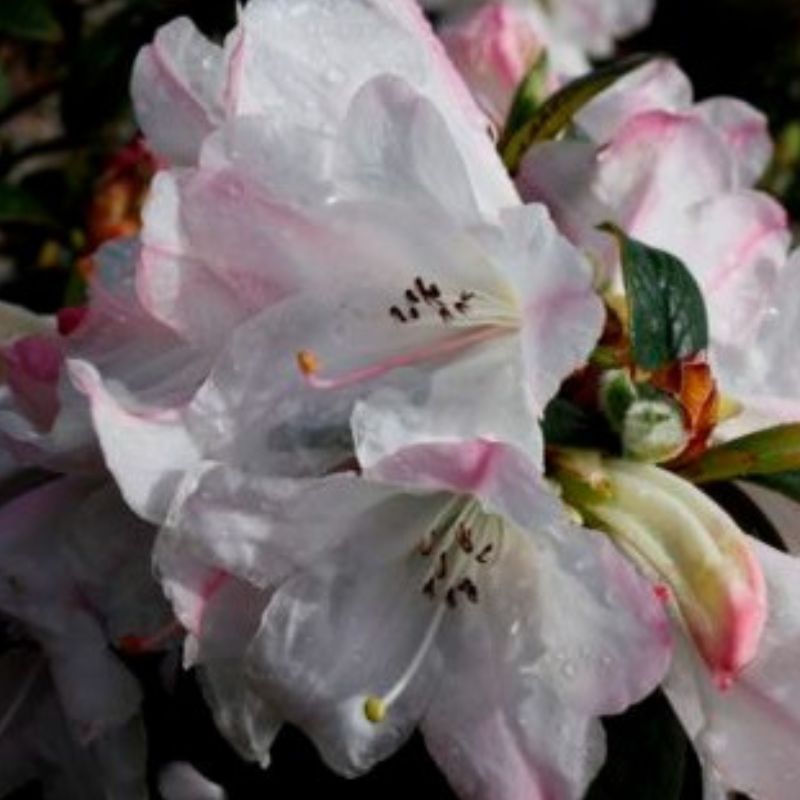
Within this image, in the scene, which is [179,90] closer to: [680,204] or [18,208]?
[680,204]

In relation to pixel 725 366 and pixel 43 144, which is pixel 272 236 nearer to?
pixel 725 366

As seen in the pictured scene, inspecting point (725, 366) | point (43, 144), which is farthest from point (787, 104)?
point (725, 366)

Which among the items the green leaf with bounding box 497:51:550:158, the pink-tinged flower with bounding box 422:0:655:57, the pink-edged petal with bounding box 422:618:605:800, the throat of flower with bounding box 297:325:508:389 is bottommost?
the pink-tinged flower with bounding box 422:0:655:57

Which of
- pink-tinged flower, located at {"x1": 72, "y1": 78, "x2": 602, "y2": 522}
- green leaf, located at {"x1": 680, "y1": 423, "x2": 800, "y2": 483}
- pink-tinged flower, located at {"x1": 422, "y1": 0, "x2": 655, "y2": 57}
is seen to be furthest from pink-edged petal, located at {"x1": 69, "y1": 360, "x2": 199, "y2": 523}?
pink-tinged flower, located at {"x1": 422, "y1": 0, "x2": 655, "y2": 57}

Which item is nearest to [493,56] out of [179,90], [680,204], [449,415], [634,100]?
[634,100]

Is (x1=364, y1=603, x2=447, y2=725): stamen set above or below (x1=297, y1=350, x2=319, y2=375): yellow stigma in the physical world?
below

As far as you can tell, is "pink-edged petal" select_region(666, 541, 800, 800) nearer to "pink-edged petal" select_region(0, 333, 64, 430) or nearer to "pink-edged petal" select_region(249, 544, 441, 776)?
"pink-edged petal" select_region(249, 544, 441, 776)

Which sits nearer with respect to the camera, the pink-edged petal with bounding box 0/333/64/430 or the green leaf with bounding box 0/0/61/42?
the pink-edged petal with bounding box 0/333/64/430
